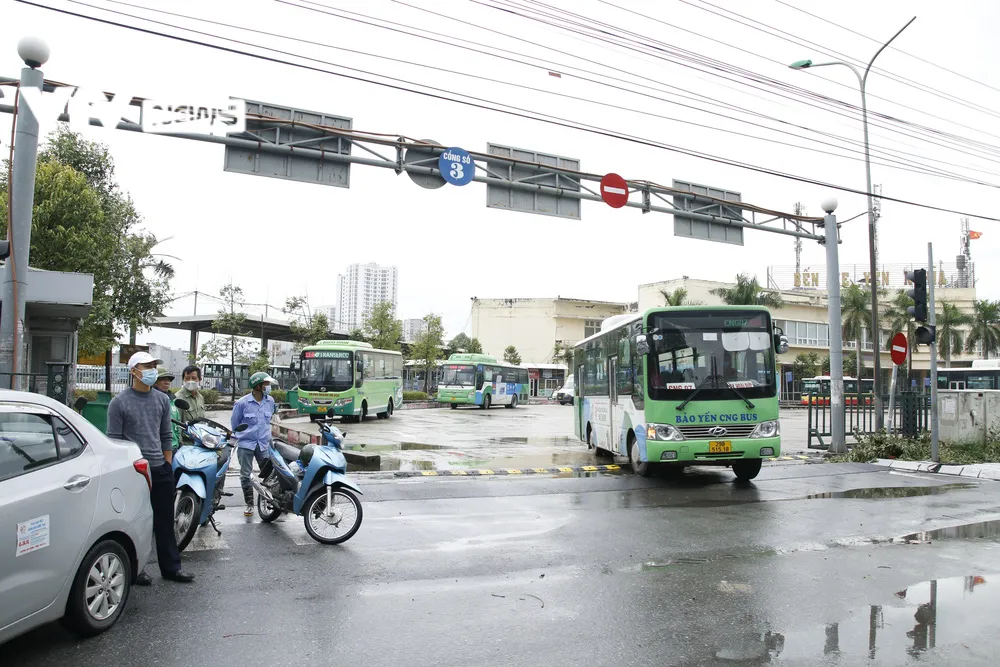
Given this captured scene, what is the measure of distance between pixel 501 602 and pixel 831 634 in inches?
89.2

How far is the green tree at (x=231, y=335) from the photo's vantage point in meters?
43.2

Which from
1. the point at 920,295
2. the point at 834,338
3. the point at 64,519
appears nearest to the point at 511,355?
the point at 834,338

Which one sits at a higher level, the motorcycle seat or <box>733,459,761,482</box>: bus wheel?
the motorcycle seat

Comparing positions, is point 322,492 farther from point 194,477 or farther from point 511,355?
point 511,355

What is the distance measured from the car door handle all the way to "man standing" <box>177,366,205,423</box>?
4123mm

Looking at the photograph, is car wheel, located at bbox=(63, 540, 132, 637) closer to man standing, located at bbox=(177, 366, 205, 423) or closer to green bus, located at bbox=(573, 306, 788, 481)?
man standing, located at bbox=(177, 366, 205, 423)

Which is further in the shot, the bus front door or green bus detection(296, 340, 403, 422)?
green bus detection(296, 340, 403, 422)

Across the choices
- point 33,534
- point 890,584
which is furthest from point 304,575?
point 890,584

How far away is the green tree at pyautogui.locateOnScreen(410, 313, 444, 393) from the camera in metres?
60.1

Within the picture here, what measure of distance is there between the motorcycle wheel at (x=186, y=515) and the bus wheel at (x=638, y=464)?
7689mm

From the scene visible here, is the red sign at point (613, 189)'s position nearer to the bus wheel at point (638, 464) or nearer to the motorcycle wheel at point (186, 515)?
the bus wheel at point (638, 464)

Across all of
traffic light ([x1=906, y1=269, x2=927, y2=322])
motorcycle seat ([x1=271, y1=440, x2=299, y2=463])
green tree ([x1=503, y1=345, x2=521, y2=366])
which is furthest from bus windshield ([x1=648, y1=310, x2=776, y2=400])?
green tree ([x1=503, y1=345, x2=521, y2=366])

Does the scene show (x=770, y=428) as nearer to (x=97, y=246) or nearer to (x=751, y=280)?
(x=97, y=246)

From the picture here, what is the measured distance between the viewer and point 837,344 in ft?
58.9
